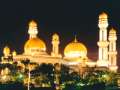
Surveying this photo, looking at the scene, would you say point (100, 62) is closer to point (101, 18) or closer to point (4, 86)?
point (101, 18)

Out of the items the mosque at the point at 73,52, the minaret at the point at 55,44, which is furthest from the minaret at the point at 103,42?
the minaret at the point at 55,44

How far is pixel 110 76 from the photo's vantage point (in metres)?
63.7

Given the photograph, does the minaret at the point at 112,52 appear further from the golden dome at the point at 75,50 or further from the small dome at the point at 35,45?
the small dome at the point at 35,45

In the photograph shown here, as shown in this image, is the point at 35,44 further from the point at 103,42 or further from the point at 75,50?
the point at 103,42

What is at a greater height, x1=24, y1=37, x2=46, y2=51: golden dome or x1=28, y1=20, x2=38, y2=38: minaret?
x1=28, y1=20, x2=38, y2=38: minaret

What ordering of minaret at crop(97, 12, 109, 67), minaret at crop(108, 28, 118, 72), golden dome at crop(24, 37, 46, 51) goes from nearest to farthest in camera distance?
golden dome at crop(24, 37, 46, 51)
minaret at crop(97, 12, 109, 67)
minaret at crop(108, 28, 118, 72)

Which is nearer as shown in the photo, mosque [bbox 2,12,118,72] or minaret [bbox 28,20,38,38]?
mosque [bbox 2,12,118,72]

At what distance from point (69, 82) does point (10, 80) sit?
531 cm

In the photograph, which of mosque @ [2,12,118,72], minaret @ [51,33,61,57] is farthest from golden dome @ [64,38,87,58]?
minaret @ [51,33,61,57]

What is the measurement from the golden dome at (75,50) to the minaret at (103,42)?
3.12m

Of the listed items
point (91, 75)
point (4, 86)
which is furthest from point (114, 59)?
point (4, 86)

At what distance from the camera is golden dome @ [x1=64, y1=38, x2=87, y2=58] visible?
69.2 m

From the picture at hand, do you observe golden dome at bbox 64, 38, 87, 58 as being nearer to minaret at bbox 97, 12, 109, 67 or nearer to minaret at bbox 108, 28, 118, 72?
minaret at bbox 97, 12, 109, 67

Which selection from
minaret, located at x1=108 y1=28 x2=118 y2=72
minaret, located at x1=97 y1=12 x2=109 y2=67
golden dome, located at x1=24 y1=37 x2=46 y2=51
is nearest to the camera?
golden dome, located at x1=24 y1=37 x2=46 y2=51
